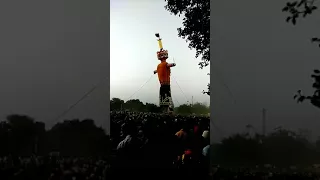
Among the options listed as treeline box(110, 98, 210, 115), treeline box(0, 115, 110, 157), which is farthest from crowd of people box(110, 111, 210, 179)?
treeline box(0, 115, 110, 157)

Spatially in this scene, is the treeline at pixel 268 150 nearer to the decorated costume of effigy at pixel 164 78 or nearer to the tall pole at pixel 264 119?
the tall pole at pixel 264 119

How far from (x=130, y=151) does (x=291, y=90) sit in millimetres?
1580

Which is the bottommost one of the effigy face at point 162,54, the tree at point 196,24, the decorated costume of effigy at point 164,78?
the decorated costume of effigy at point 164,78

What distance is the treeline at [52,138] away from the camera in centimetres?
410

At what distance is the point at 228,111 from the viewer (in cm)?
395

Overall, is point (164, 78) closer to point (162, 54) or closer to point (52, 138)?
point (162, 54)

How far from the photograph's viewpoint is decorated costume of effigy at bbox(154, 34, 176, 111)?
13.6 feet

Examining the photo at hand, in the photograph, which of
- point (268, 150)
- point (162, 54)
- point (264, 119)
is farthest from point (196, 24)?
point (268, 150)

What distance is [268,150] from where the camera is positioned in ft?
12.8

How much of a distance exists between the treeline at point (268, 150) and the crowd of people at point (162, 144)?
0.18 m

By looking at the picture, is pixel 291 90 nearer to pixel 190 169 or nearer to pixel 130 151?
pixel 190 169

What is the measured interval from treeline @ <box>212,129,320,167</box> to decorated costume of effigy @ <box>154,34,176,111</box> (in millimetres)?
605

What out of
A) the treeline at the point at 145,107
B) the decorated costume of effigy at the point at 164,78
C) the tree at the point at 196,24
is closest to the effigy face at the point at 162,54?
the decorated costume of effigy at the point at 164,78

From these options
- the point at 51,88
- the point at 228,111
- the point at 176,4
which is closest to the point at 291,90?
the point at 228,111
